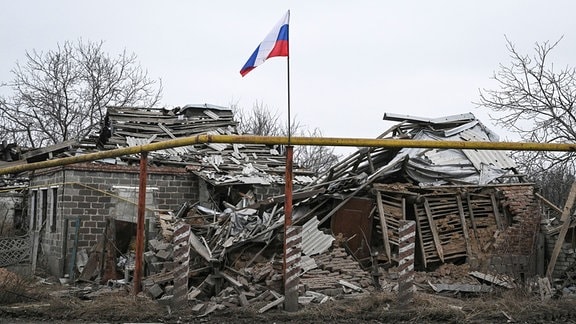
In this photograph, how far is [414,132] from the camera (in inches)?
672

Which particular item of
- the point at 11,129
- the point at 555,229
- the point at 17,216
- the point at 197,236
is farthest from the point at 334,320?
the point at 11,129

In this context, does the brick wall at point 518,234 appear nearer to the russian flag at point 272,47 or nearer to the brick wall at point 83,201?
the russian flag at point 272,47

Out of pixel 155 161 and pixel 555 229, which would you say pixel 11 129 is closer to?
pixel 155 161

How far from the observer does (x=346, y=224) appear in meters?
14.3

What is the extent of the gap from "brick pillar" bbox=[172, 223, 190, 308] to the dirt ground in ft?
0.59

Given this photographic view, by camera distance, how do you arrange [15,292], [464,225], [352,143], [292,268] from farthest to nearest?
[464,225] → [15,292] → [352,143] → [292,268]

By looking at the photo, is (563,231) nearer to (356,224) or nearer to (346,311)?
(356,224)

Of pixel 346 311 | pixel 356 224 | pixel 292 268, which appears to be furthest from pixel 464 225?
pixel 292 268

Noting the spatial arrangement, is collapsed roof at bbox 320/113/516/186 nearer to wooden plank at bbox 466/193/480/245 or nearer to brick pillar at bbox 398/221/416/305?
Answer: wooden plank at bbox 466/193/480/245

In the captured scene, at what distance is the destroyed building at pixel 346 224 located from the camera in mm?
13047

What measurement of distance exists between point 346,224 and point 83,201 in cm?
863

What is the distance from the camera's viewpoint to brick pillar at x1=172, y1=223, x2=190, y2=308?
1113cm

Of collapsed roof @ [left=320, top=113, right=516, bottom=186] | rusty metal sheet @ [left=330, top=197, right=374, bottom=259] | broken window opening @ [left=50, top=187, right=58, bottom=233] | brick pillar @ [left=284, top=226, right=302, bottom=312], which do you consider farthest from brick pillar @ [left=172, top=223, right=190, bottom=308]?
broken window opening @ [left=50, top=187, right=58, bottom=233]

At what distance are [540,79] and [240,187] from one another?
34.4 feet
